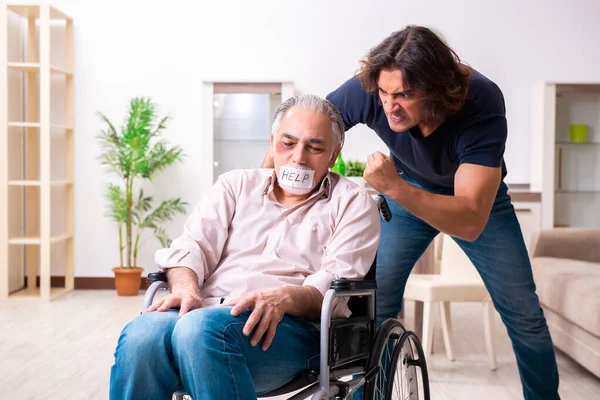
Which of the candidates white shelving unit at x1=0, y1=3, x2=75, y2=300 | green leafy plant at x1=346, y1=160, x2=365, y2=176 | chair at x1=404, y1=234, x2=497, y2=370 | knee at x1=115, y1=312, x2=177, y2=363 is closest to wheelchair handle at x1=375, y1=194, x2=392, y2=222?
knee at x1=115, y1=312, x2=177, y2=363

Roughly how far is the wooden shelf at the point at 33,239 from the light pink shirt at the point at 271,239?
366 centimetres

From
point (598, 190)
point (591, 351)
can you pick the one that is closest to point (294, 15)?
point (598, 190)

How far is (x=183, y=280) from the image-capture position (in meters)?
1.71

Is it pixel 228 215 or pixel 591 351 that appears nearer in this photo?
pixel 228 215

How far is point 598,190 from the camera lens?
557 centimetres

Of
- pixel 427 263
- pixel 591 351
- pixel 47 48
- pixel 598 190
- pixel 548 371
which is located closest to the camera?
pixel 548 371

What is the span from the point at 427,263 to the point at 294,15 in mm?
2257

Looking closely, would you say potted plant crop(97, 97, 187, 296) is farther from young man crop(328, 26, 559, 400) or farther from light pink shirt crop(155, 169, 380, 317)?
light pink shirt crop(155, 169, 380, 317)

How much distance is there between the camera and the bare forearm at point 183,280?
169cm

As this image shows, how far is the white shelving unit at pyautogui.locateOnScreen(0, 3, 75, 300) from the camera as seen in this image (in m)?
5.21

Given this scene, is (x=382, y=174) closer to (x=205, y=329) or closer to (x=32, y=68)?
(x=205, y=329)

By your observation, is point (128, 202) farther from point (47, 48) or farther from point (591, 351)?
point (591, 351)

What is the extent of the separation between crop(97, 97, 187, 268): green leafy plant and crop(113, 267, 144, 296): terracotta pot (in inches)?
2.6

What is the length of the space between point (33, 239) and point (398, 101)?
13.2 feet
